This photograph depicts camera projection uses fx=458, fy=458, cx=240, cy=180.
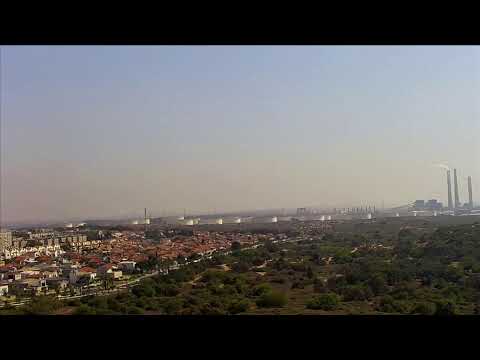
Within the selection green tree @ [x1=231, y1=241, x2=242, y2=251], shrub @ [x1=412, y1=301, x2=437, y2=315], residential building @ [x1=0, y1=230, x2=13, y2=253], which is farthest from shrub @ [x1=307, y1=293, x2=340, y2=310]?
residential building @ [x1=0, y1=230, x2=13, y2=253]

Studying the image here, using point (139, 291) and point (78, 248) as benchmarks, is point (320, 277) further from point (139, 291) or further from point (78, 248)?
point (78, 248)

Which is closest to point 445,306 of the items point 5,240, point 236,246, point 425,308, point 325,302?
point 425,308

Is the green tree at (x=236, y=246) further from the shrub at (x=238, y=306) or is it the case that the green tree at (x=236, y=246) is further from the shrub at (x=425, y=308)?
the shrub at (x=425, y=308)

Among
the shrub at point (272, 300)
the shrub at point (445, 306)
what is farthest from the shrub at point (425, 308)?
the shrub at point (272, 300)

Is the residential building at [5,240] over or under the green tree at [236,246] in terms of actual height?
over
